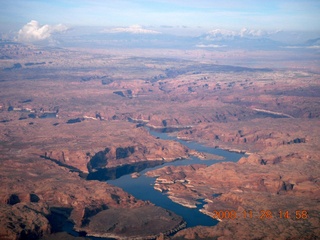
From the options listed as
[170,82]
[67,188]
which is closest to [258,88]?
→ [170,82]

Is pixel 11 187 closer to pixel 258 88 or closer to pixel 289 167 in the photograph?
pixel 289 167

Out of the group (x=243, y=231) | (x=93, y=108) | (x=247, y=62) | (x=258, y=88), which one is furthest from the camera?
(x=247, y=62)

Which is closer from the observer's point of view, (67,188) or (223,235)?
(223,235)
